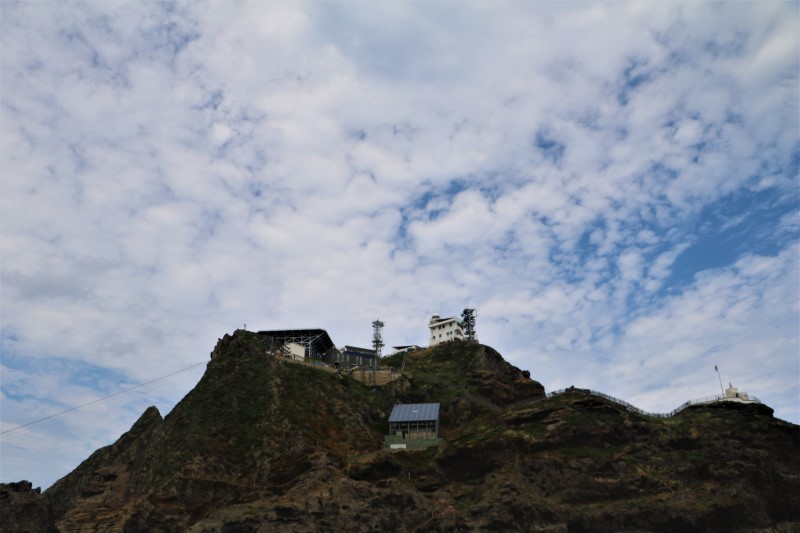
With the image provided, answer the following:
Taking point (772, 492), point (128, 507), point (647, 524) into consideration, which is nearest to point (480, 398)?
point (647, 524)

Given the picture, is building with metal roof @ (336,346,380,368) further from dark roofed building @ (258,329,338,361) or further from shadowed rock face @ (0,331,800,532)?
shadowed rock face @ (0,331,800,532)

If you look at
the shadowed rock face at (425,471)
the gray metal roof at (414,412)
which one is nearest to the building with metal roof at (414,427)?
the gray metal roof at (414,412)

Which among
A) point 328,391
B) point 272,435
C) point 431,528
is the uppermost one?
point 328,391

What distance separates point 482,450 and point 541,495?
11633mm

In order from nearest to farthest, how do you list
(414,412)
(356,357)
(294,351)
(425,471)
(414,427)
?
1. (425,471)
2. (414,427)
3. (414,412)
4. (294,351)
5. (356,357)

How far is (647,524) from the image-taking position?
83.4 meters

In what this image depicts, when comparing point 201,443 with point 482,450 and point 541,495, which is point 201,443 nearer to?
point 482,450

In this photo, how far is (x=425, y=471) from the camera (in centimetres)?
9581

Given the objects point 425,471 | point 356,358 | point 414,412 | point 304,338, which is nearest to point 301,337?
point 304,338

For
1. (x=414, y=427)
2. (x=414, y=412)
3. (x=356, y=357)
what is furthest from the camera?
(x=356, y=357)

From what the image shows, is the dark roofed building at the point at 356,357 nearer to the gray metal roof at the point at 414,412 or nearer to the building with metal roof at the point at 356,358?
the building with metal roof at the point at 356,358

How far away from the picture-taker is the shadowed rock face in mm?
85312

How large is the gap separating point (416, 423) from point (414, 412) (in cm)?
312

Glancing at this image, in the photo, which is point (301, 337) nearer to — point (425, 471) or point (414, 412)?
point (414, 412)
